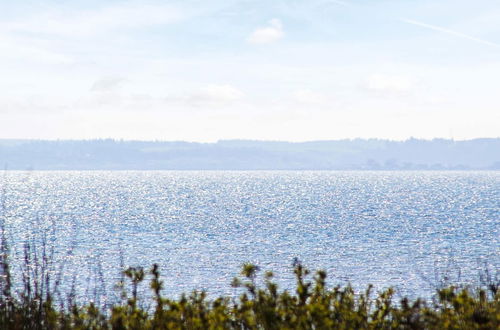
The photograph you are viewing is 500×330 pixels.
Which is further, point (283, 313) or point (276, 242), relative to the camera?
point (276, 242)

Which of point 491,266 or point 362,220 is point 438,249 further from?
point 362,220

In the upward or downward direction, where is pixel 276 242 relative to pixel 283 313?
downward

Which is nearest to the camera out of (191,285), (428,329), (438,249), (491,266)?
(428,329)

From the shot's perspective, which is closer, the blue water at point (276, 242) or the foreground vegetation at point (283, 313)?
the foreground vegetation at point (283, 313)

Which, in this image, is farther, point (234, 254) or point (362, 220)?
point (362, 220)

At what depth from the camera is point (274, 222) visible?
320 feet

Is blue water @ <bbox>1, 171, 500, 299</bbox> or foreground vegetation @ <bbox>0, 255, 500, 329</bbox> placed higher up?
foreground vegetation @ <bbox>0, 255, 500, 329</bbox>

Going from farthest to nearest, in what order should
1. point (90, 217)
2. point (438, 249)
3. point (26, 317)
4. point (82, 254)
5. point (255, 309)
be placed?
point (90, 217) → point (438, 249) → point (82, 254) → point (26, 317) → point (255, 309)

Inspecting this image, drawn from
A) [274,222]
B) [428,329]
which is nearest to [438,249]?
[274,222]

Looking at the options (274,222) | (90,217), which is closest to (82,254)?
(274,222)

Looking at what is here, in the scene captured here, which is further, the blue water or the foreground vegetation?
the blue water

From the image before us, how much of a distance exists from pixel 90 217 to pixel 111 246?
42276mm

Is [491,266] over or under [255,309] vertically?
under

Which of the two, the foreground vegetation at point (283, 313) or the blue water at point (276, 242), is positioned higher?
the foreground vegetation at point (283, 313)
